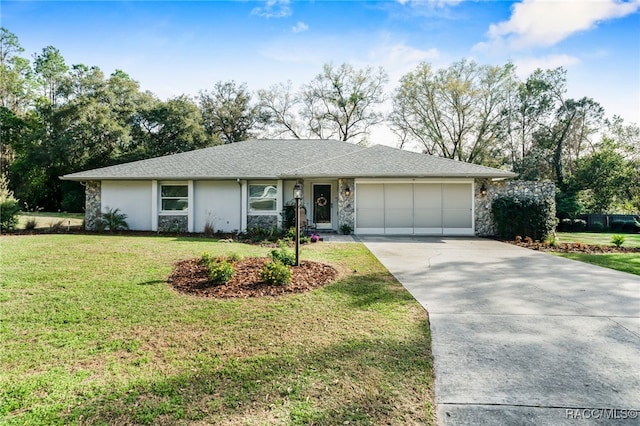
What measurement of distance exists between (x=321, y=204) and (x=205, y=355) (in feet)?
37.2

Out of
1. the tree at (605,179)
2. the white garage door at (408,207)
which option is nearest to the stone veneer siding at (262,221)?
the white garage door at (408,207)

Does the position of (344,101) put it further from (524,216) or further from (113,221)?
(113,221)

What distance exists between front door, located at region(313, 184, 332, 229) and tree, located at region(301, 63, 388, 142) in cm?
1715

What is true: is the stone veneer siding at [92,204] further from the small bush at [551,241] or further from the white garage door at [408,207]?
the small bush at [551,241]

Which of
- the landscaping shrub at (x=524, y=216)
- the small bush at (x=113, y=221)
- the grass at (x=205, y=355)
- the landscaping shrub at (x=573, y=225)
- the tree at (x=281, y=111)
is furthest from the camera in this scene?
the tree at (x=281, y=111)

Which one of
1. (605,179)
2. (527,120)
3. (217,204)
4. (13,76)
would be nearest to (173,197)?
(217,204)

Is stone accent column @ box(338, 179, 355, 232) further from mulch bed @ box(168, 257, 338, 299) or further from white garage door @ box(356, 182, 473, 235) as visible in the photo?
mulch bed @ box(168, 257, 338, 299)

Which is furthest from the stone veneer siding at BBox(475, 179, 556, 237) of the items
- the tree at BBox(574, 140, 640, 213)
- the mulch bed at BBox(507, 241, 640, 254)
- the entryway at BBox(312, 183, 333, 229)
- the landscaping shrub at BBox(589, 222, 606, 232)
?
the tree at BBox(574, 140, 640, 213)

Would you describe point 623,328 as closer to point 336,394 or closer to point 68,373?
point 336,394

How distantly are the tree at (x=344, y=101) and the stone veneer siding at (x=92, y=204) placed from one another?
20369 millimetres

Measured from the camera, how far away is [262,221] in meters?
13.4

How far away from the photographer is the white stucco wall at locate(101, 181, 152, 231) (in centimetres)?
1345

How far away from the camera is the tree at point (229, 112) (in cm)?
2977

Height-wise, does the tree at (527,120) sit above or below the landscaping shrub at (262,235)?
above
